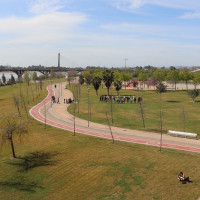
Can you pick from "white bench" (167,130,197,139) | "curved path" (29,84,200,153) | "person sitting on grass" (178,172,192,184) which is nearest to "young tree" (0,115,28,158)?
"curved path" (29,84,200,153)

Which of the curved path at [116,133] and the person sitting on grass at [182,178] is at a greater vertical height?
the curved path at [116,133]

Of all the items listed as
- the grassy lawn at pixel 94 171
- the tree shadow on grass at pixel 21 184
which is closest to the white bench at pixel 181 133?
the grassy lawn at pixel 94 171

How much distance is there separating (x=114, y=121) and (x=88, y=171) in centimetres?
1952

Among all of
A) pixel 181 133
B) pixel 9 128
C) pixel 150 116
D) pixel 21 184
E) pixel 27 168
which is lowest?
pixel 21 184

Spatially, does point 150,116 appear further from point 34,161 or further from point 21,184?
point 21,184

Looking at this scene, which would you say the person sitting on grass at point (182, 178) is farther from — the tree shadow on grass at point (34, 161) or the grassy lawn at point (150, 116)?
the grassy lawn at point (150, 116)

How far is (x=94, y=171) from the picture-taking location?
73.1ft

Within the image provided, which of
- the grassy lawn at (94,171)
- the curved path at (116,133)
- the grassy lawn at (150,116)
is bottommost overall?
the grassy lawn at (94,171)

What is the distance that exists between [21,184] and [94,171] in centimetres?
622

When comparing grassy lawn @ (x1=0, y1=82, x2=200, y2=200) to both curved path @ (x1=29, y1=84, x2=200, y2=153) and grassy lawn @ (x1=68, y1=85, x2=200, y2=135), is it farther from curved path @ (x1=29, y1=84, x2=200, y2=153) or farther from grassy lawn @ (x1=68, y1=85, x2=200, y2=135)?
grassy lawn @ (x1=68, y1=85, x2=200, y2=135)

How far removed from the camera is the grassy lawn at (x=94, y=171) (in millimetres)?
18719

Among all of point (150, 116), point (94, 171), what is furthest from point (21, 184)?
point (150, 116)

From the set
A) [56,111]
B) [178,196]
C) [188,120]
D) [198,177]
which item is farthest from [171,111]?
[178,196]

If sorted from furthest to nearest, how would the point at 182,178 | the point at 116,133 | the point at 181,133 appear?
the point at 116,133 < the point at 181,133 < the point at 182,178
